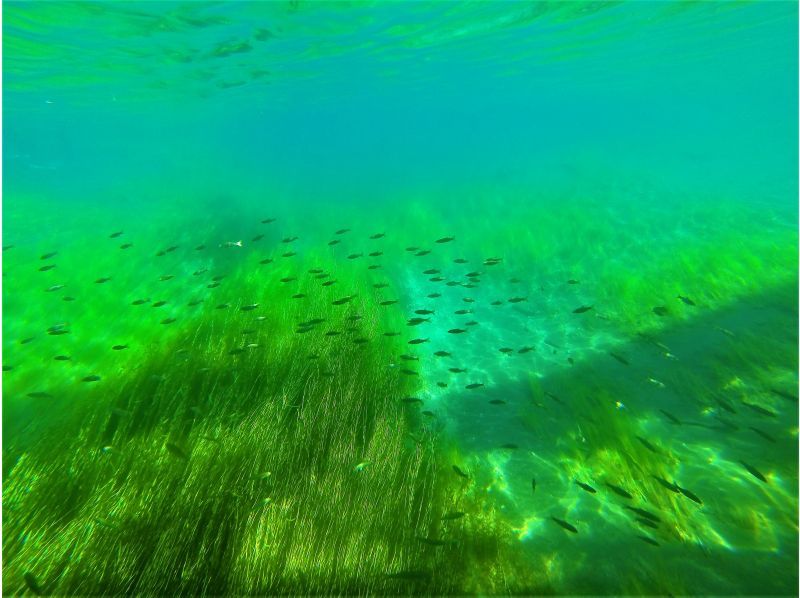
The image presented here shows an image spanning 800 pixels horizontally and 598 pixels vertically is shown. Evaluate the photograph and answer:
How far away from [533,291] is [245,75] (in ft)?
98.4

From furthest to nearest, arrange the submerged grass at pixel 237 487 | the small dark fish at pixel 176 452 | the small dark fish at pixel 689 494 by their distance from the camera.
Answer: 1. the small dark fish at pixel 176 452
2. the small dark fish at pixel 689 494
3. the submerged grass at pixel 237 487

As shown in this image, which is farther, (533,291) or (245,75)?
(245,75)

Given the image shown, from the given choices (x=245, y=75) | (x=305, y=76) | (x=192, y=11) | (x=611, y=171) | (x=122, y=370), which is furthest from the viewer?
(x=611, y=171)

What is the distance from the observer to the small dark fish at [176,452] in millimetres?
4407

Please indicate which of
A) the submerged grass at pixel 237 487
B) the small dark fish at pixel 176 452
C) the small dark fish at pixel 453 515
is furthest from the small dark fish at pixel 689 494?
the small dark fish at pixel 176 452

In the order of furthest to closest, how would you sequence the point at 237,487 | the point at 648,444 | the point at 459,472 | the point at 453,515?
the point at 648,444 < the point at 459,472 < the point at 237,487 < the point at 453,515

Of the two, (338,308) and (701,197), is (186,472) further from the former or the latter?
(701,197)

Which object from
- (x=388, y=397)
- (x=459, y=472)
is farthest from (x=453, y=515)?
(x=388, y=397)

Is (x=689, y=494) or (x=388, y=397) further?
(x=388, y=397)

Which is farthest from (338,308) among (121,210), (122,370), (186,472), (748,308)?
(121,210)

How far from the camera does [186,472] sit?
15.5 feet

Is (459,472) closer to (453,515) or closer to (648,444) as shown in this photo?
(453,515)

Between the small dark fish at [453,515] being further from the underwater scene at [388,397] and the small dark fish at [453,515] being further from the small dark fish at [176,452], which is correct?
the small dark fish at [176,452]

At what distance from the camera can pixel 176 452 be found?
4570mm
